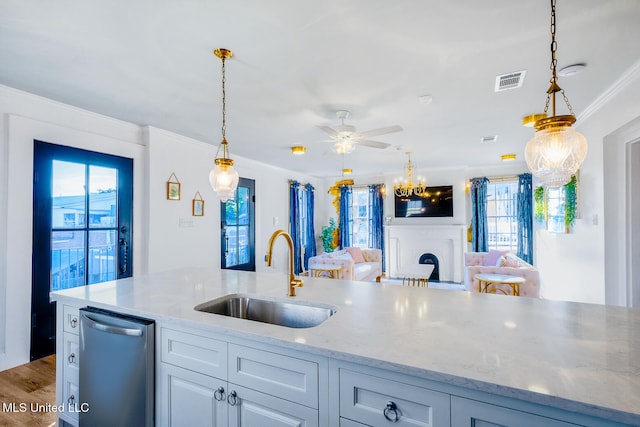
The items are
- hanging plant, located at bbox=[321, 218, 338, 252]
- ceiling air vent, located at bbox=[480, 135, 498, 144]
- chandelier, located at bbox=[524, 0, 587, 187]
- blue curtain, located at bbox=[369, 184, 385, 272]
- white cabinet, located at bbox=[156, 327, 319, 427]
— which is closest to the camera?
white cabinet, located at bbox=[156, 327, 319, 427]

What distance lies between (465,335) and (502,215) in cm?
628

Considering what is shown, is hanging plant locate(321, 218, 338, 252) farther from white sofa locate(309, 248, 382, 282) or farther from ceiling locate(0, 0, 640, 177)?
ceiling locate(0, 0, 640, 177)

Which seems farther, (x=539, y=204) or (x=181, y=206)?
(x=539, y=204)

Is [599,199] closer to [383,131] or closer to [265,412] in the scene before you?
[383,131]

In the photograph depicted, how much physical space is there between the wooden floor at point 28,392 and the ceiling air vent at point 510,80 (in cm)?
402

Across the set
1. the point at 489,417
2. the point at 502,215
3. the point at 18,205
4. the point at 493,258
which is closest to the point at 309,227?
A: the point at 493,258

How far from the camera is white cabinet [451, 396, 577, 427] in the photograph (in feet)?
2.60

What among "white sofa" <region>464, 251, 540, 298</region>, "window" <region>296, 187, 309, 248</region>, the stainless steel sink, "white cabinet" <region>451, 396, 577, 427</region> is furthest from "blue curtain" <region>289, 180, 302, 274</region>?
"white cabinet" <region>451, 396, 577, 427</region>

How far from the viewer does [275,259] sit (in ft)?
20.7

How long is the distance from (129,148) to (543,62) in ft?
13.3

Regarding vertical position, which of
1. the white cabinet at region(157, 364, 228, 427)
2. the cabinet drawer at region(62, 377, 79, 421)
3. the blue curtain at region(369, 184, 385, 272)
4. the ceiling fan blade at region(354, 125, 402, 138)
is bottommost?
the cabinet drawer at region(62, 377, 79, 421)

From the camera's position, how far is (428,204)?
6.84 m

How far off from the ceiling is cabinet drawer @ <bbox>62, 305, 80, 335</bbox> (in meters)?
1.64

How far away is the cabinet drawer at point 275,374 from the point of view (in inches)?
42.8
